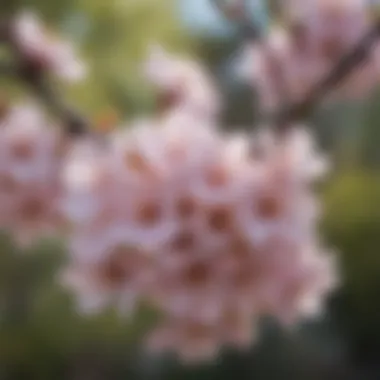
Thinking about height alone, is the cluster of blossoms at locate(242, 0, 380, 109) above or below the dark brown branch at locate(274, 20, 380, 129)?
above

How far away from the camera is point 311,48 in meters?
0.63

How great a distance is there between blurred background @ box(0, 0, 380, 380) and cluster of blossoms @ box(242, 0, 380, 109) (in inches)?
7.3

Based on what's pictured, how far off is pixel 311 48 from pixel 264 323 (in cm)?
38

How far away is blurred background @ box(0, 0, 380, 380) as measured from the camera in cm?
87

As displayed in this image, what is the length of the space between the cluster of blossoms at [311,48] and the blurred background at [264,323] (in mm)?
185

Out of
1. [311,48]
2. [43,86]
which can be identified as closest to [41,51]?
[43,86]

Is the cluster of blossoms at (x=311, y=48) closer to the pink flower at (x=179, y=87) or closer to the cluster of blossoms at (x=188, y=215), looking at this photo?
the pink flower at (x=179, y=87)

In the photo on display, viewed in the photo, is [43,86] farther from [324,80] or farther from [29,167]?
[324,80]

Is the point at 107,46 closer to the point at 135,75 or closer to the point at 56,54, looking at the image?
the point at 135,75

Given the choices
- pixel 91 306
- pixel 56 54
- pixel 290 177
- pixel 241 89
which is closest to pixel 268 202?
pixel 290 177

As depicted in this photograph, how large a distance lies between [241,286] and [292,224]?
0.19ft

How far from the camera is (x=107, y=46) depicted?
111 cm

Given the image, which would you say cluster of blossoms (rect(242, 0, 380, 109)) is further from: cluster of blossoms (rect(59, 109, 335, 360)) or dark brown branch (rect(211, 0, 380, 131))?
cluster of blossoms (rect(59, 109, 335, 360))

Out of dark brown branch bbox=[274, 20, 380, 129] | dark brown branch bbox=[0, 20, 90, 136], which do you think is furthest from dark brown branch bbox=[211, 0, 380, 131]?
dark brown branch bbox=[0, 20, 90, 136]
